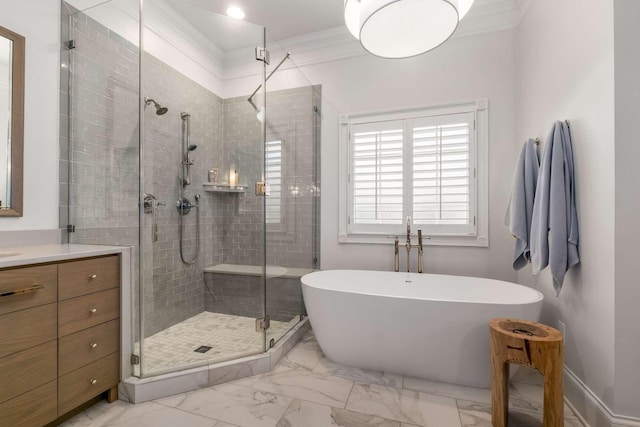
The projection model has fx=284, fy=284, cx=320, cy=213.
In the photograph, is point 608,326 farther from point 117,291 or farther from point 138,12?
point 138,12

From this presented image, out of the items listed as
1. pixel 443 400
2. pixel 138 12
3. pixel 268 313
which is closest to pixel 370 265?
pixel 268 313

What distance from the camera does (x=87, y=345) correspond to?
1497 mm

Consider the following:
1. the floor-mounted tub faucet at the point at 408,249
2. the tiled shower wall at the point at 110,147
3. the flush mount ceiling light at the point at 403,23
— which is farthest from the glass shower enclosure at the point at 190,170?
the flush mount ceiling light at the point at 403,23

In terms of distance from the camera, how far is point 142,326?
1787mm

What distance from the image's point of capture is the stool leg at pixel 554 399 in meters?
1.32

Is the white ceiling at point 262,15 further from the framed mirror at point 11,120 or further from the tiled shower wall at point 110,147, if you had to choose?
the framed mirror at point 11,120

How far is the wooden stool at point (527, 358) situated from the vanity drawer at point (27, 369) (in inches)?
85.5

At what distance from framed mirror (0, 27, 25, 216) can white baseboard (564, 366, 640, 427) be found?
326cm

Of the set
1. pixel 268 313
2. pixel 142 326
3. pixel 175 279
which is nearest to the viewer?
pixel 142 326

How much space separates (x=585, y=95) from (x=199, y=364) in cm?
274

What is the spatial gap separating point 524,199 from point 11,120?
3269mm

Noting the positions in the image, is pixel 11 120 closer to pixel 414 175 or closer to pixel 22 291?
pixel 22 291

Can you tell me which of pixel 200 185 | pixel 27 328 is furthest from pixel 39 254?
pixel 200 185

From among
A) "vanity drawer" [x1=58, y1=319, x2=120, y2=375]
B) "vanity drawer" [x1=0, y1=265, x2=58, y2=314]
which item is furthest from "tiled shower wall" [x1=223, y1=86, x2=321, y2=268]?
"vanity drawer" [x1=0, y1=265, x2=58, y2=314]
